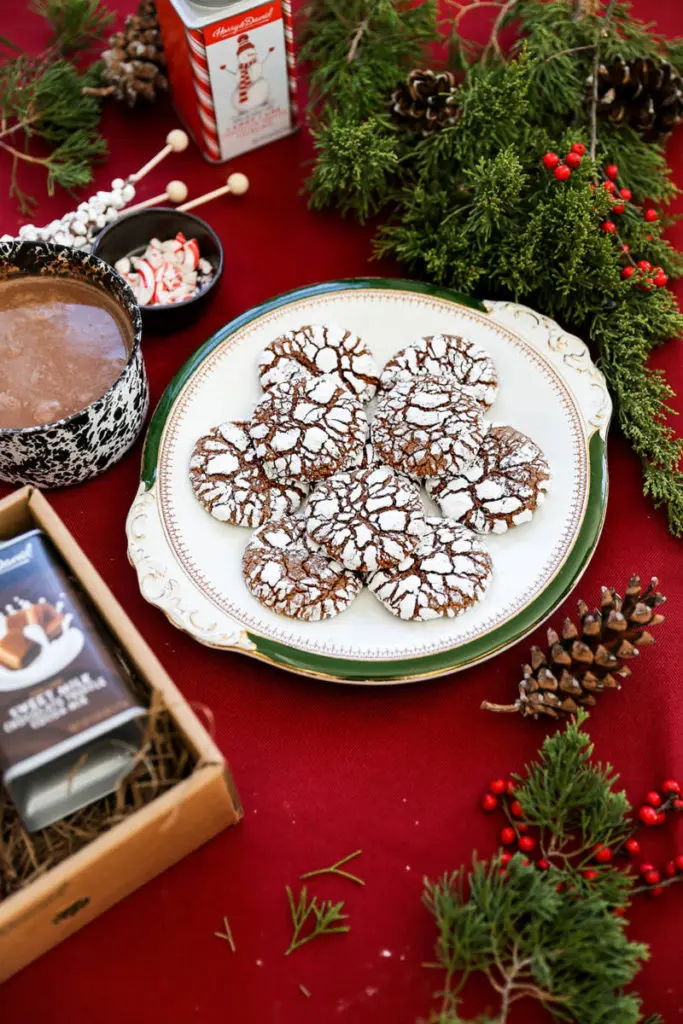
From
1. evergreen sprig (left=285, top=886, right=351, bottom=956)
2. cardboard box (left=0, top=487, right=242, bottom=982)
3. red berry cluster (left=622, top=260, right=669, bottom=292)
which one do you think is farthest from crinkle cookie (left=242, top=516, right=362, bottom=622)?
red berry cluster (left=622, top=260, right=669, bottom=292)

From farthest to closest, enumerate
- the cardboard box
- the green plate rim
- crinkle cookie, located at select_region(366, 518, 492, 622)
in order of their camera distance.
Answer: the green plate rim → crinkle cookie, located at select_region(366, 518, 492, 622) → the cardboard box

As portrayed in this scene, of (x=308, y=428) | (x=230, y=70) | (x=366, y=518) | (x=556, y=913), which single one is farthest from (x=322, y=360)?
(x=556, y=913)

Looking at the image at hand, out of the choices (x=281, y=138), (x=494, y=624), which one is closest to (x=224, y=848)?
(x=494, y=624)

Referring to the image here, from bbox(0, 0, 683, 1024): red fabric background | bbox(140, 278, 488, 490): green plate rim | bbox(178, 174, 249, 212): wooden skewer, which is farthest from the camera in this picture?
bbox(178, 174, 249, 212): wooden skewer

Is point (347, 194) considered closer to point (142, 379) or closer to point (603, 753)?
point (142, 379)

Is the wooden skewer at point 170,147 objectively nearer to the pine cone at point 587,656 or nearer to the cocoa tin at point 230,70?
the cocoa tin at point 230,70

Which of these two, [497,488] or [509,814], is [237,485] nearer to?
[497,488]

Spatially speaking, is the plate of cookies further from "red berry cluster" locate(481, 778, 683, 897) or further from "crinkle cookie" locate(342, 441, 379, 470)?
"red berry cluster" locate(481, 778, 683, 897)
